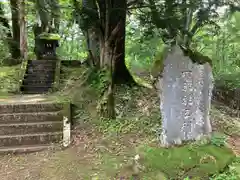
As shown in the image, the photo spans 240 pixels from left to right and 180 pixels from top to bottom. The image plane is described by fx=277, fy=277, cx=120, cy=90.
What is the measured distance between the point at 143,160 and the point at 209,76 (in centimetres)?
183

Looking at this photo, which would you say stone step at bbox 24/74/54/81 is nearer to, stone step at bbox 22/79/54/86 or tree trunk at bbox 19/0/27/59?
stone step at bbox 22/79/54/86

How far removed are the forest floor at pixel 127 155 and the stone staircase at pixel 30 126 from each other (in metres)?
0.30

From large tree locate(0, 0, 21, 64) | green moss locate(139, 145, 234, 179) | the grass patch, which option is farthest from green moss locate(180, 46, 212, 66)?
large tree locate(0, 0, 21, 64)

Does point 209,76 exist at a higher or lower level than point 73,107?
higher

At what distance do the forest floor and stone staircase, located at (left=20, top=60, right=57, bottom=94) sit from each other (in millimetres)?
3416

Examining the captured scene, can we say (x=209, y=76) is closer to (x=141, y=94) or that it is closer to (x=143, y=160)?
(x=143, y=160)

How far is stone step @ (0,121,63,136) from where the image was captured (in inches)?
221

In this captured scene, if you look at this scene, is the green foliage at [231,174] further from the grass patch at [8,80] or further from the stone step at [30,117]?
the grass patch at [8,80]

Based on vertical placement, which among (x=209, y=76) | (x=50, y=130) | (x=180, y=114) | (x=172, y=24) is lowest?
(x=50, y=130)

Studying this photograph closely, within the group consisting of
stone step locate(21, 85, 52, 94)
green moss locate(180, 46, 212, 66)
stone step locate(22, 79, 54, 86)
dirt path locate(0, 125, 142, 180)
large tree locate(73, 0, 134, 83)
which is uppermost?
large tree locate(73, 0, 134, 83)

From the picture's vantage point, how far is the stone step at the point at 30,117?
19.3 ft

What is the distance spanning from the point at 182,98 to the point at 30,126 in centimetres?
315

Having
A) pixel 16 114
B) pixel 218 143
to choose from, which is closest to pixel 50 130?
pixel 16 114

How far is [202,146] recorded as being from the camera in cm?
451
